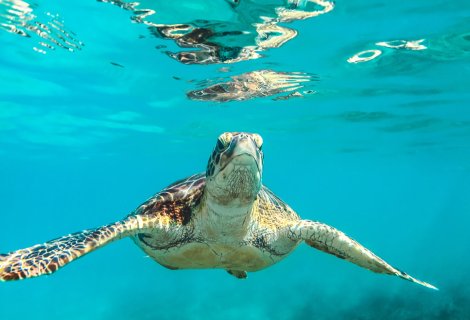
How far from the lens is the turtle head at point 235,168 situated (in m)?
3.89

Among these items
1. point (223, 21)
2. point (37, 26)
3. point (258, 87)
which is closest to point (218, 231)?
point (223, 21)

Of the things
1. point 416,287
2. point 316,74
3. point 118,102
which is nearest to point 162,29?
point 316,74

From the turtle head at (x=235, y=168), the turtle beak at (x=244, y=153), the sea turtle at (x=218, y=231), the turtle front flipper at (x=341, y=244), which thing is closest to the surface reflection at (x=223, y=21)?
the sea turtle at (x=218, y=231)

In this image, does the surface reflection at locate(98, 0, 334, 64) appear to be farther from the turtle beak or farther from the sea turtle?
the turtle beak

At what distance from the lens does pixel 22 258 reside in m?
4.02

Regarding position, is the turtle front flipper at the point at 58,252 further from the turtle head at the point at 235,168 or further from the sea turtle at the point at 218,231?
the turtle head at the point at 235,168

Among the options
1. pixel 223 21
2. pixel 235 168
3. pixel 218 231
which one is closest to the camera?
pixel 235 168

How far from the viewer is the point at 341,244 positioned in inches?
200

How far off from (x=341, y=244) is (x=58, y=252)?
11.0ft

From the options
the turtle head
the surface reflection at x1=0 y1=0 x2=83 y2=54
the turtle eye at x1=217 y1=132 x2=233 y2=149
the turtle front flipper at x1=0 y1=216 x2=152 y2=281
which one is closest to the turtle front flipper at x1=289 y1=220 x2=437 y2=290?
the turtle head

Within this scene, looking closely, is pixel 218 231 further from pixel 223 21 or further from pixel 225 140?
pixel 223 21

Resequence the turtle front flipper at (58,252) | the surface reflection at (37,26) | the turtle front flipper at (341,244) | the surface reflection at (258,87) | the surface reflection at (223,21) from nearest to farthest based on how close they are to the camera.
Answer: the turtle front flipper at (58,252) < the turtle front flipper at (341,244) < the surface reflection at (223,21) < the surface reflection at (37,26) < the surface reflection at (258,87)

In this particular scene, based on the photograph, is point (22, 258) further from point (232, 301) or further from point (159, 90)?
point (232, 301)

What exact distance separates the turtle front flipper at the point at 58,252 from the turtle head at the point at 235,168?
1.19 m
